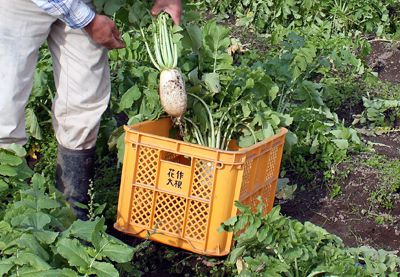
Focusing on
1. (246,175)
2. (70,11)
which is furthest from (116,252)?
(70,11)

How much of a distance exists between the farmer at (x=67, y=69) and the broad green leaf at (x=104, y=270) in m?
1.21

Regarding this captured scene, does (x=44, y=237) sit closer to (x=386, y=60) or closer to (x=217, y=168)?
(x=217, y=168)

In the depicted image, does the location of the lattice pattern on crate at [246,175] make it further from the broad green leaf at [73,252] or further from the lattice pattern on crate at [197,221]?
the broad green leaf at [73,252]

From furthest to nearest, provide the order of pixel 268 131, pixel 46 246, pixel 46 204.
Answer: pixel 268 131 < pixel 46 204 < pixel 46 246

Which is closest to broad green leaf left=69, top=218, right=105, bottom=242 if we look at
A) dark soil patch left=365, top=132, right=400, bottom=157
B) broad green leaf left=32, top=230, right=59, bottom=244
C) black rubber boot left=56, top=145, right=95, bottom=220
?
broad green leaf left=32, top=230, right=59, bottom=244

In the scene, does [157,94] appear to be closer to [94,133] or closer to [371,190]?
[94,133]

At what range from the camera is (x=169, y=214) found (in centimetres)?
364

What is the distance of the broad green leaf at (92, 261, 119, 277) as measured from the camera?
103 inches

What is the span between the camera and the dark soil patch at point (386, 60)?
6809mm

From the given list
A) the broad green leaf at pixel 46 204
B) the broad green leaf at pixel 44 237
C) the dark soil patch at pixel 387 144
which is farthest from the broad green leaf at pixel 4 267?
the dark soil patch at pixel 387 144

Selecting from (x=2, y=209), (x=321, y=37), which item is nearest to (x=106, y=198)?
(x=2, y=209)

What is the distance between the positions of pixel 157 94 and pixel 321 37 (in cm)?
301

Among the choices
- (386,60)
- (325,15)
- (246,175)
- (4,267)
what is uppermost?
(325,15)

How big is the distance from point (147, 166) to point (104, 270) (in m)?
1.04
